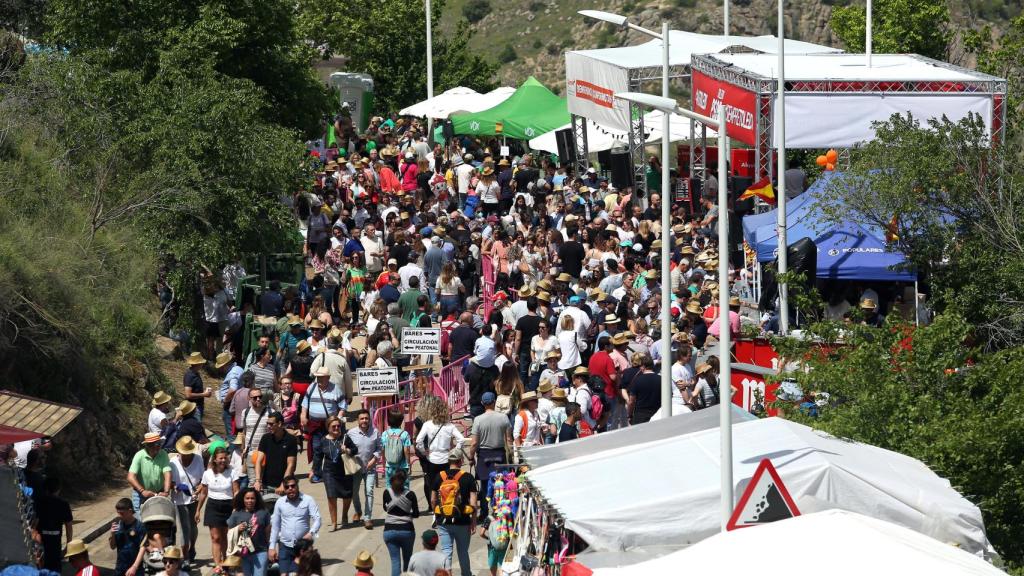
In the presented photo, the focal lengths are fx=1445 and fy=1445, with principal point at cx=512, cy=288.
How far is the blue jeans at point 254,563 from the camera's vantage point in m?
14.5

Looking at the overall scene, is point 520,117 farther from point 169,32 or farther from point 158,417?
point 158,417

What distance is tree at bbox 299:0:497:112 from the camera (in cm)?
5569

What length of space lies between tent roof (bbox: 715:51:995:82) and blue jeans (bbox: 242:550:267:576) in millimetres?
14022

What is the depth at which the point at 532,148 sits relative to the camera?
39.0 meters

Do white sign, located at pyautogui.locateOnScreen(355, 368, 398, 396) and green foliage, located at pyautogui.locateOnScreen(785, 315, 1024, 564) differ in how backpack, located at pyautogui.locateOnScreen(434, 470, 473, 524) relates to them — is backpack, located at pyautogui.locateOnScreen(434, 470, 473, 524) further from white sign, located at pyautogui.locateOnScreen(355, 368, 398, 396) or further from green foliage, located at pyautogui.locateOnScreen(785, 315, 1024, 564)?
white sign, located at pyautogui.locateOnScreen(355, 368, 398, 396)

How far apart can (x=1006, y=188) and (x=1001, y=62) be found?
58.2 feet

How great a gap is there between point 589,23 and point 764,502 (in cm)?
9960

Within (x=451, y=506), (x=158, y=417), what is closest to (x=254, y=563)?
(x=451, y=506)

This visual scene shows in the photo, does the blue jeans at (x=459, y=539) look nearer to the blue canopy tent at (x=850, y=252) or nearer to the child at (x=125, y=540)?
the child at (x=125, y=540)

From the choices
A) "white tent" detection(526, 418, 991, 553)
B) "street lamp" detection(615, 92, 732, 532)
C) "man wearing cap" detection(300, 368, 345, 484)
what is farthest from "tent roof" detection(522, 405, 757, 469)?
"man wearing cap" detection(300, 368, 345, 484)

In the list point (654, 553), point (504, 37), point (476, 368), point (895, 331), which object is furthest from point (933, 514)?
point (504, 37)

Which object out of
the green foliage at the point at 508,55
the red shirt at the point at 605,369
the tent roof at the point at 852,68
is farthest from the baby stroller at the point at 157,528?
the green foliage at the point at 508,55

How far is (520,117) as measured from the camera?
3959 centimetres

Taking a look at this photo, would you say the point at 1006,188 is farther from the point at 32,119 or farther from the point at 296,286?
the point at 32,119
